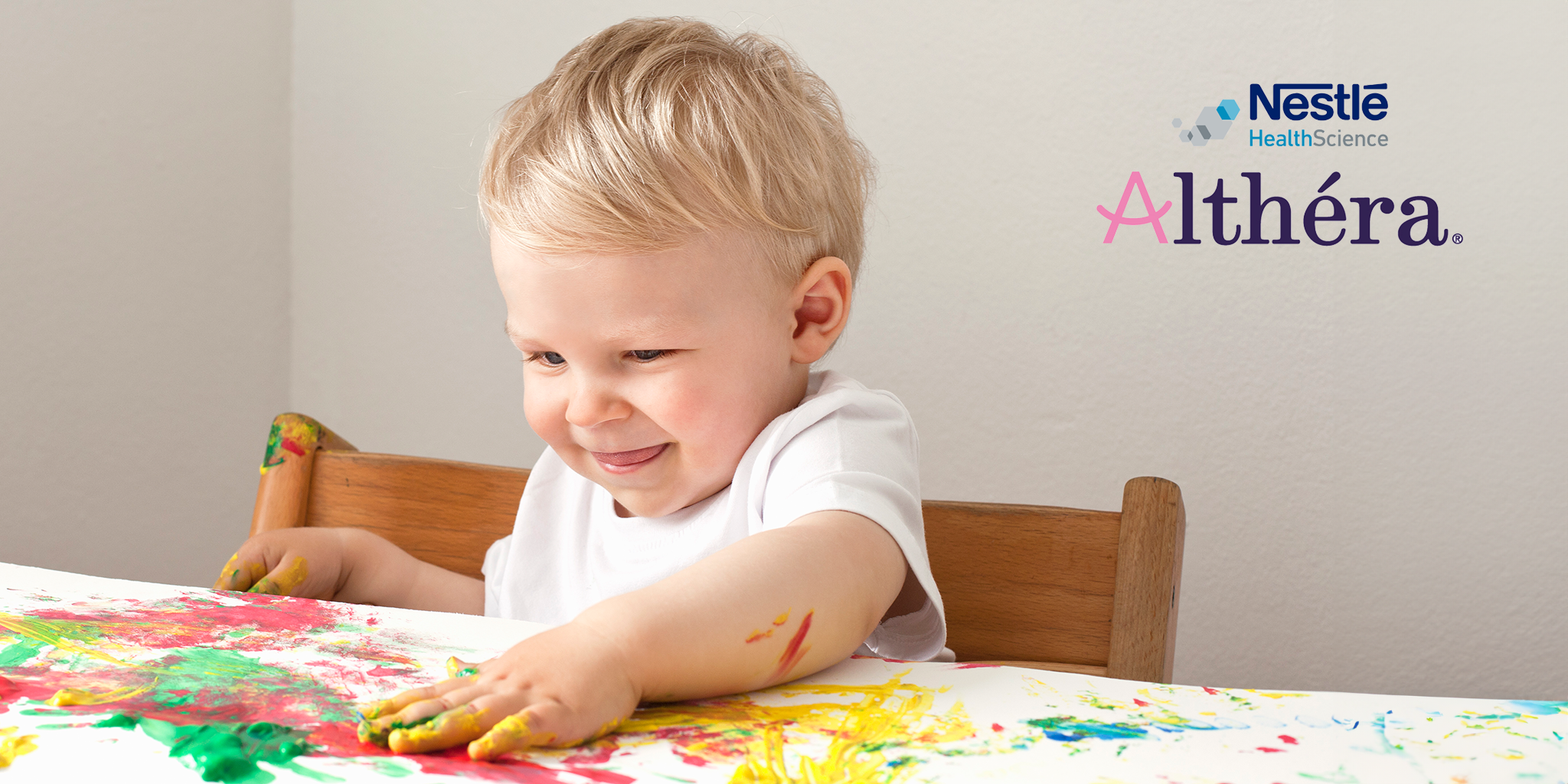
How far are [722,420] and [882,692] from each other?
0.19 m

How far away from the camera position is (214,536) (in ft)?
3.87

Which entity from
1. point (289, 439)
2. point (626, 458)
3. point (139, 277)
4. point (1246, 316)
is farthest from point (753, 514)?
point (139, 277)

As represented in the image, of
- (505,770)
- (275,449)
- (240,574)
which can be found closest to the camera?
(505,770)

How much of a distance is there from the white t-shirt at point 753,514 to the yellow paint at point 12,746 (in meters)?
0.27

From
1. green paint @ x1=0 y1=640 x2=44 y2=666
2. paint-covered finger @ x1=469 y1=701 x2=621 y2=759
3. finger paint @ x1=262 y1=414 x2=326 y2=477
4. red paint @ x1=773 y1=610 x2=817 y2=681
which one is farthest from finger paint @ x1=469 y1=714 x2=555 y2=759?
finger paint @ x1=262 y1=414 x2=326 y2=477

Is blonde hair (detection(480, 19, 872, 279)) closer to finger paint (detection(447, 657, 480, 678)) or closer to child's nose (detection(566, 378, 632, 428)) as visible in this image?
child's nose (detection(566, 378, 632, 428))

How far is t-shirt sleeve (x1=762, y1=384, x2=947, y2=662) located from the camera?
0.49 metres

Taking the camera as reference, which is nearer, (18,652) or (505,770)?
(505,770)

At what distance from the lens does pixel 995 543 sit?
2.02ft

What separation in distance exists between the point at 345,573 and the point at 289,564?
5cm

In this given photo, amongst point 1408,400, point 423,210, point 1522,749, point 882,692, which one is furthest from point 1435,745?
point 423,210

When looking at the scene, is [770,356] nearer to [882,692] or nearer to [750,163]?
[750,163]

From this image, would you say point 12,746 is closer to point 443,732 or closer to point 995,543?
point 443,732

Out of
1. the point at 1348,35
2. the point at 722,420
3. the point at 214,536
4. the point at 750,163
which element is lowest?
the point at 214,536
